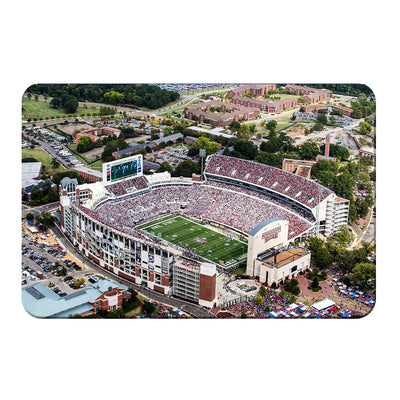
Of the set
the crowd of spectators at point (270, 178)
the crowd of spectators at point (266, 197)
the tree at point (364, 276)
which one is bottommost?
the tree at point (364, 276)

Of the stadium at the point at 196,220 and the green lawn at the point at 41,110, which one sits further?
the green lawn at the point at 41,110

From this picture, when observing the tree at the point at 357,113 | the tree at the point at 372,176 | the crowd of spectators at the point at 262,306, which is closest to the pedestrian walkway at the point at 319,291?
the crowd of spectators at the point at 262,306

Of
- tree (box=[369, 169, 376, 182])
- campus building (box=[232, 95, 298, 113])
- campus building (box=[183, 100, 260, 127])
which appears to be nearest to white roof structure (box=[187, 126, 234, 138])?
campus building (box=[183, 100, 260, 127])

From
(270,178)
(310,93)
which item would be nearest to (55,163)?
(270,178)

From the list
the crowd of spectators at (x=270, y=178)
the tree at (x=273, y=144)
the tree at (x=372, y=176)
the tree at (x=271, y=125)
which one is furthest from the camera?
the tree at (x=271, y=125)

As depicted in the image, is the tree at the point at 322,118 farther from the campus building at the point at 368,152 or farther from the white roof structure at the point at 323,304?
the white roof structure at the point at 323,304

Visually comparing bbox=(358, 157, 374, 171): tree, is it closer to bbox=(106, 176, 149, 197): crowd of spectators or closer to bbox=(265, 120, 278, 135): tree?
bbox=(265, 120, 278, 135): tree
